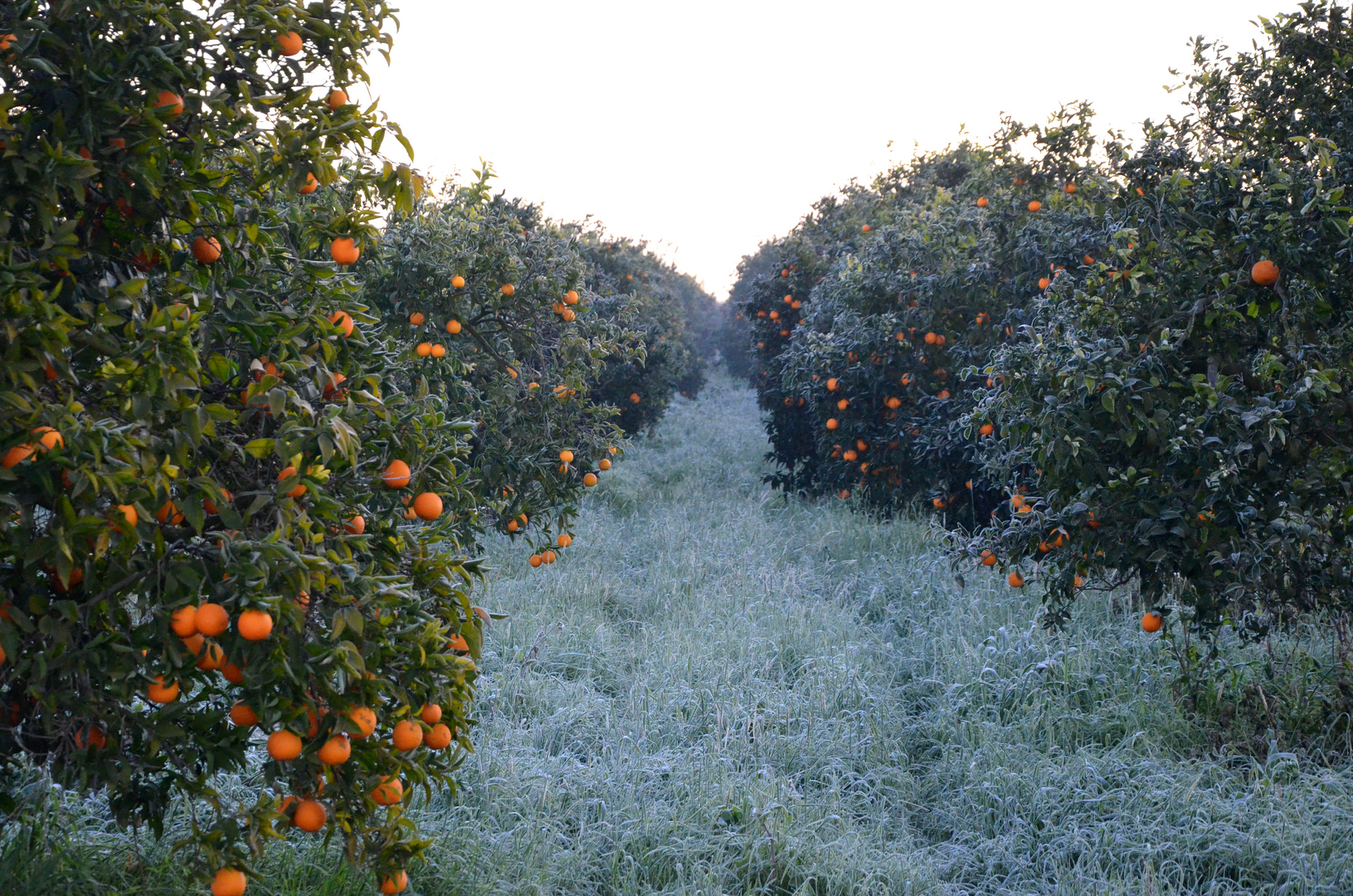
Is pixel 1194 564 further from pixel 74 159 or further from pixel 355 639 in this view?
pixel 74 159

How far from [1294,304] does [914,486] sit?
18.3 feet

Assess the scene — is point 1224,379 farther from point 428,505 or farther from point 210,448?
point 210,448

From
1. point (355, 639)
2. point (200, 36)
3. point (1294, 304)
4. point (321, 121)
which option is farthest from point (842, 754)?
point (200, 36)

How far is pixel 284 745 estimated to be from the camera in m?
1.64

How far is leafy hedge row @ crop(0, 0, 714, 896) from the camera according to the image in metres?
1.60

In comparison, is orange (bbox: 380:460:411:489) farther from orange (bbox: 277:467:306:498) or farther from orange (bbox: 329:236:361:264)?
orange (bbox: 329:236:361:264)

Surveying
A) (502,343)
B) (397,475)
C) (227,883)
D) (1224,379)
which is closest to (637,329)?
(502,343)

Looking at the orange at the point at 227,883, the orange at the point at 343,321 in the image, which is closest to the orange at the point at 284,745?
the orange at the point at 227,883

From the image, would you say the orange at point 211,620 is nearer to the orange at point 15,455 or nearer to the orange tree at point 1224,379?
the orange at point 15,455

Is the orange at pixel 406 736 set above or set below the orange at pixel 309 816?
above

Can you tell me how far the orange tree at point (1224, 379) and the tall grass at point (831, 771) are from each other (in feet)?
2.32

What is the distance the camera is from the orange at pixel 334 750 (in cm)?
168

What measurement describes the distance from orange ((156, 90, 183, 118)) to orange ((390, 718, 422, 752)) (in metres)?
1.32

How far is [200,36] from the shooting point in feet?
6.01
